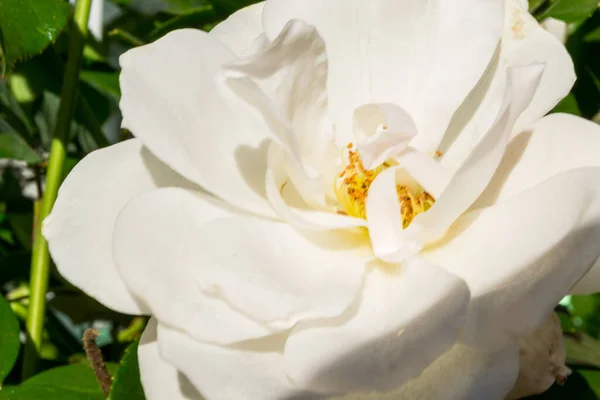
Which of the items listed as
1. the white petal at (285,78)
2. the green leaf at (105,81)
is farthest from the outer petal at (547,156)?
the green leaf at (105,81)

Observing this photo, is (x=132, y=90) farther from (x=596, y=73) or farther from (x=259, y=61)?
(x=596, y=73)

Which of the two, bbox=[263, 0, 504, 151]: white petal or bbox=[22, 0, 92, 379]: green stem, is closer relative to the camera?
bbox=[263, 0, 504, 151]: white petal

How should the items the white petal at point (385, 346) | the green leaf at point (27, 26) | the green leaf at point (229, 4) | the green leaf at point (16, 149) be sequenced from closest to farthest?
the white petal at point (385, 346), the green leaf at point (27, 26), the green leaf at point (229, 4), the green leaf at point (16, 149)

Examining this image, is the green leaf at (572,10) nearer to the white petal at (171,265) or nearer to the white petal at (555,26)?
the white petal at (555,26)

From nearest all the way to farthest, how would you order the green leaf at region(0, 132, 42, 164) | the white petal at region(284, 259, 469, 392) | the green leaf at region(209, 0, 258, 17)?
the white petal at region(284, 259, 469, 392), the green leaf at region(209, 0, 258, 17), the green leaf at region(0, 132, 42, 164)

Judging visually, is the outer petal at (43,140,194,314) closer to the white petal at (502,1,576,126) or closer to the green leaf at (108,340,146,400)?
the green leaf at (108,340,146,400)

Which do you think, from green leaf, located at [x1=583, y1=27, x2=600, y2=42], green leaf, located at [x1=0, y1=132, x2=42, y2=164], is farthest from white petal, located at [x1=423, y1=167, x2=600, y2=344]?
green leaf, located at [x1=0, y1=132, x2=42, y2=164]
